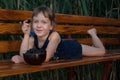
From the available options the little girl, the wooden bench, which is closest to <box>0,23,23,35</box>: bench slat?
the wooden bench

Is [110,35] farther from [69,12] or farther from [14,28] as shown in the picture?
[14,28]

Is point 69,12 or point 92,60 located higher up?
point 69,12

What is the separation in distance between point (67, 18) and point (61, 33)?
0.17m

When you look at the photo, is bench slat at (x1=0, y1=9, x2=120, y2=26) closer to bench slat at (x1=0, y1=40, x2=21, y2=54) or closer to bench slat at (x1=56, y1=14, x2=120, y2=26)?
bench slat at (x1=56, y1=14, x2=120, y2=26)

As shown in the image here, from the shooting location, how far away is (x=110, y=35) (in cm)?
414

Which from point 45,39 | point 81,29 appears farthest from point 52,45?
point 81,29

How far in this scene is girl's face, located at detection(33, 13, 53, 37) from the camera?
247 cm

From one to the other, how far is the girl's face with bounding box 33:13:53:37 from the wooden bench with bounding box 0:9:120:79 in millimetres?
240

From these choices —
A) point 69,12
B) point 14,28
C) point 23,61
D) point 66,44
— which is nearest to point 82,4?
point 69,12

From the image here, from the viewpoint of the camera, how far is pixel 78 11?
3.51 metres

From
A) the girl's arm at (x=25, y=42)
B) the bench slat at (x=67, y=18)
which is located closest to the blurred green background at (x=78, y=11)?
the bench slat at (x=67, y=18)

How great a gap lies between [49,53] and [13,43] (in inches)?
16.6

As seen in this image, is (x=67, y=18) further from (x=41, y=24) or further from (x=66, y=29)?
(x=41, y=24)

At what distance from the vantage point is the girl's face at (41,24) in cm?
247
